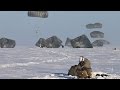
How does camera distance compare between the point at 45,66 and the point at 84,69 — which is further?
the point at 45,66

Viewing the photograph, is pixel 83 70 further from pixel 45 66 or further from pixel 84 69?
pixel 45 66

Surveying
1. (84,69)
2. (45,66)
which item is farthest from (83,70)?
(45,66)

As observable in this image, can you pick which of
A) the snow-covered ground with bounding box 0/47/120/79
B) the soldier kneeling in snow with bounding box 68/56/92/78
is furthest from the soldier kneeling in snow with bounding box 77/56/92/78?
the snow-covered ground with bounding box 0/47/120/79

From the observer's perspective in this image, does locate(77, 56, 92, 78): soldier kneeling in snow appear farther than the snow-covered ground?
No

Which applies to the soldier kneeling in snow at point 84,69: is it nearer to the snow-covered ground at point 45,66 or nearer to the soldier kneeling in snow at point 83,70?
the soldier kneeling in snow at point 83,70

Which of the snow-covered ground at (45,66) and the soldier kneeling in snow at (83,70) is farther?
the snow-covered ground at (45,66)

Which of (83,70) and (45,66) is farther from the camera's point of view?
(45,66)

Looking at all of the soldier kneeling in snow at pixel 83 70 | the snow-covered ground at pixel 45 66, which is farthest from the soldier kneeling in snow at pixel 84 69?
the snow-covered ground at pixel 45 66

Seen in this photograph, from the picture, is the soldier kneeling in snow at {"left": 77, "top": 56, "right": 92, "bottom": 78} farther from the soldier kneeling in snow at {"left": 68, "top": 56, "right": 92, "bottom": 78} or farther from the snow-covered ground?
the snow-covered ground
